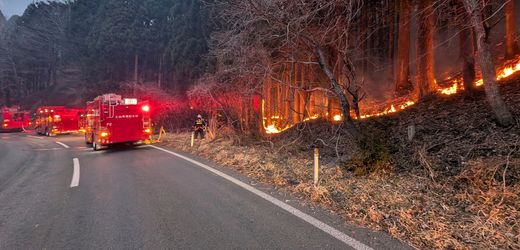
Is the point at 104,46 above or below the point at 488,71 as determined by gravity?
Result: above

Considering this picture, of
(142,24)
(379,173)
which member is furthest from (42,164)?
(142,24)

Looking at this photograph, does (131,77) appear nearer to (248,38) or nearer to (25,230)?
(248,38)

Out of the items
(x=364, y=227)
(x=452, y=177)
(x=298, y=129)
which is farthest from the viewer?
(x=298, y=129)

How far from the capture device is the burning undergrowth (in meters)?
4.27

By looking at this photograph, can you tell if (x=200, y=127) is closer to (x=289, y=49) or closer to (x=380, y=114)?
(x=289, y=49)

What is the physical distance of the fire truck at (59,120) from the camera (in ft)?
90.1

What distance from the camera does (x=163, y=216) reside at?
16.8ft

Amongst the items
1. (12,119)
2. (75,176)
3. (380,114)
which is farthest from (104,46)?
(380,114)

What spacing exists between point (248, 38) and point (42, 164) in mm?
8445

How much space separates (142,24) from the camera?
154 feet

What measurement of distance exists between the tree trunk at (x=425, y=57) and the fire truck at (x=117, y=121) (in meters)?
12.4

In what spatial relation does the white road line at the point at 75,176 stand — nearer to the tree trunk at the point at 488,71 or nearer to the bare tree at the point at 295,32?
the bare tree at the point at 295,32

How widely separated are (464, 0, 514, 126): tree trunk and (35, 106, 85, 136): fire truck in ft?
92.1

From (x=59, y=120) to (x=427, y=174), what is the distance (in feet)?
96.4
